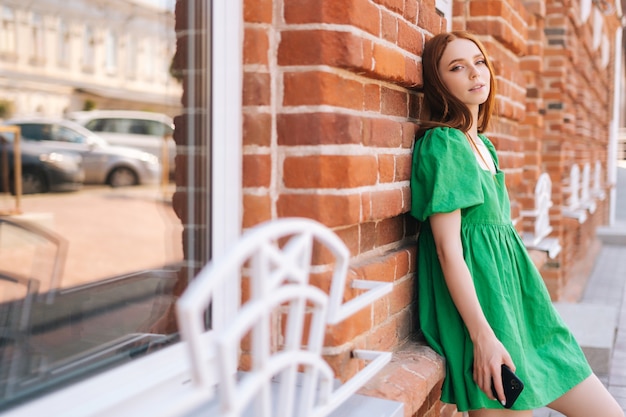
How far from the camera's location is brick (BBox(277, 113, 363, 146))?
174cm

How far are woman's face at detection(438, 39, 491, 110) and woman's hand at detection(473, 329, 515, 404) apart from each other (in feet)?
2.33

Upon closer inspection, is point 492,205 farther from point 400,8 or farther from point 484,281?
point 400,8

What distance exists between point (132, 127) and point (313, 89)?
197 centimetres

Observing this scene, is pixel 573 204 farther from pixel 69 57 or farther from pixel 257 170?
pixel 257 170

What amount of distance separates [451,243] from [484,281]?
0.19 metres

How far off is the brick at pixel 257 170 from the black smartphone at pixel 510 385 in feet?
2.79

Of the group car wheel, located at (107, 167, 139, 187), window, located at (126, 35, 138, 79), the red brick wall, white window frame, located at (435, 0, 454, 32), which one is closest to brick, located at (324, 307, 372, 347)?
the red brick wall

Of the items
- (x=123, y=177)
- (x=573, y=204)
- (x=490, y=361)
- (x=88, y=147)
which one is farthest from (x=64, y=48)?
(x=573, y=204)

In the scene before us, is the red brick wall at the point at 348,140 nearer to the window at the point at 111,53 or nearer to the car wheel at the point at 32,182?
the window at the point at 111,53

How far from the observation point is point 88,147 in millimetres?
4730

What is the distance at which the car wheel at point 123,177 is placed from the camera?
4823 mm

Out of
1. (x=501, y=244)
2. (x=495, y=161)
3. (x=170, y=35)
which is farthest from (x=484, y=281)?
(x=170, y=35)

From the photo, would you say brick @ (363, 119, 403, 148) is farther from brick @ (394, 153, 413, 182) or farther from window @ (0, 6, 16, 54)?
window @ (0, 6, 16, 54)

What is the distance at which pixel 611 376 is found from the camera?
424cm
